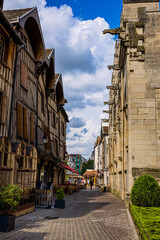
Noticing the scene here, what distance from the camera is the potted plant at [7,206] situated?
705cm

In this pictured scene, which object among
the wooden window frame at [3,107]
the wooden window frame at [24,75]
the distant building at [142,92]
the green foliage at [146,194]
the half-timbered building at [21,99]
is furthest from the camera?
the wooden window frame at [24,75]

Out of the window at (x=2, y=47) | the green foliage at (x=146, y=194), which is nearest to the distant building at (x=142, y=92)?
the green foliage at (x=146, y=194)

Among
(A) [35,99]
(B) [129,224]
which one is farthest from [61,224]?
(A) [35,99]

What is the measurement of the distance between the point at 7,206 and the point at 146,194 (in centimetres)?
554

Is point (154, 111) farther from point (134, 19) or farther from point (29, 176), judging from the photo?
point (29, 176)

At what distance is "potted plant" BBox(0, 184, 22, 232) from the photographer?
23.1 feet

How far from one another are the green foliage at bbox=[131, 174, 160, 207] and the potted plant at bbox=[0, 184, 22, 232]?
16.3 feet

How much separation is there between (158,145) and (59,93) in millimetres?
18404

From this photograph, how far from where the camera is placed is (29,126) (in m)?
15.4

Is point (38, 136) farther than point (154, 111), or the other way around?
point (38, 136)

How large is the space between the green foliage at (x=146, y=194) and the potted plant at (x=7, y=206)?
16.3ft

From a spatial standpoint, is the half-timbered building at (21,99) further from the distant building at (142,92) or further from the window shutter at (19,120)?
the distant building at (142,92)

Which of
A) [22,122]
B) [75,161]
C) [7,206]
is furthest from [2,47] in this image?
[75,161]

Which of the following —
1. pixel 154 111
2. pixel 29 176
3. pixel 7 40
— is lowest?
pixel 29 176
